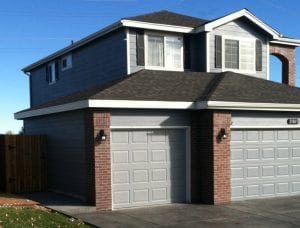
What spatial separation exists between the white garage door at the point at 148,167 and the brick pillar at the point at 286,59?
921 cm

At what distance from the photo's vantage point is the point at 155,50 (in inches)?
672

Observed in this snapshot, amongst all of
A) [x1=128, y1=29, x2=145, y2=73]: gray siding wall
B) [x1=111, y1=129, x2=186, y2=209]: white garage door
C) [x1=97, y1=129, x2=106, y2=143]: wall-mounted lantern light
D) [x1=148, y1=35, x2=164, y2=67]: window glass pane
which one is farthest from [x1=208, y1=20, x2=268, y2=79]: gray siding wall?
[x1=97, y1=129, x2=106, y2=143]: wall-mounted lantern light

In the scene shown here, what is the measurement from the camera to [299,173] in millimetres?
15641

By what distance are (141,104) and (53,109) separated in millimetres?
3910

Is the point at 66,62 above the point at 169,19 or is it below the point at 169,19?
below

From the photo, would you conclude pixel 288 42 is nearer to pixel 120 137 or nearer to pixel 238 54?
pixel 238 54

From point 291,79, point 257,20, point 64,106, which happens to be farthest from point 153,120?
point 291,79

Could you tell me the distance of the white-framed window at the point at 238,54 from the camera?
59.1ft

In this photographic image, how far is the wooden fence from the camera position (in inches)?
616

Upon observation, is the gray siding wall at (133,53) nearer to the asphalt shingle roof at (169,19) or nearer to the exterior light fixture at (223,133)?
the asphalt shingle roof at (169,19)

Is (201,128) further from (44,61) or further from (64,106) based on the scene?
(44,61)

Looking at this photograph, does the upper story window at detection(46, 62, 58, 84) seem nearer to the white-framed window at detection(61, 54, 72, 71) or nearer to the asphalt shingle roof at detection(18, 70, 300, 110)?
the white-framed window at detection(61, 54, 72, 71)

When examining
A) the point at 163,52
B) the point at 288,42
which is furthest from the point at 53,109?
the point at 288,42

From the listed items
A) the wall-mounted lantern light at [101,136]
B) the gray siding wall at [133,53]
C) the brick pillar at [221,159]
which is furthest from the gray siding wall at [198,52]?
the wall-mounted lantern light at [101,136]
